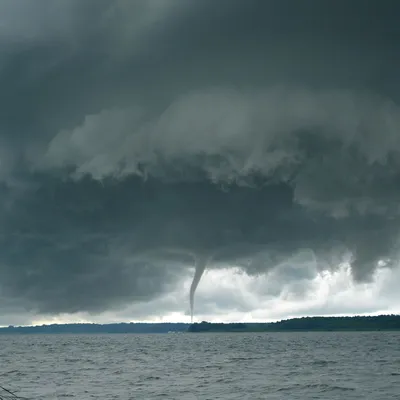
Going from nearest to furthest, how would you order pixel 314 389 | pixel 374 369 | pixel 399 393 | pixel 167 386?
pixel 399 393, pixel 314 389, pixel 167 386, pixel 374 369

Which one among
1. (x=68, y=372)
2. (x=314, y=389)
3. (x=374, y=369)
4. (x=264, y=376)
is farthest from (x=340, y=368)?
(x=68, y=372)

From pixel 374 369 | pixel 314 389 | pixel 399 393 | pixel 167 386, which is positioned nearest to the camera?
pixel 399 393

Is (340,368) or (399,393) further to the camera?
(340,368)

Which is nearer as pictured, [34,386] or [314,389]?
[314,389]

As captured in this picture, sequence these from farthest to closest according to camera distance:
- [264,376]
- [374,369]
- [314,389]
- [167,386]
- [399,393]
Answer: [374,369] < [264,376] < [167,386] < [314,389] < [399,393]

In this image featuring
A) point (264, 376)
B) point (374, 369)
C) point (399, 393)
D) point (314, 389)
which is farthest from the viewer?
point (374, 369)

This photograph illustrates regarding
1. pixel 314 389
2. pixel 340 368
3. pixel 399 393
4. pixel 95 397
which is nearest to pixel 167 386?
pixel 95 397

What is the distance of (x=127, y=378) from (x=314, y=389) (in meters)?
29.4

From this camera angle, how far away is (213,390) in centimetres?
6288

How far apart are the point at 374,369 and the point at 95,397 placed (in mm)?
47332

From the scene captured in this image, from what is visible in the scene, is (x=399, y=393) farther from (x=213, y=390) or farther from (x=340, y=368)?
(x=340, y=368)

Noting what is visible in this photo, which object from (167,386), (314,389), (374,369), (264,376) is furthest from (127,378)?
(374,369)

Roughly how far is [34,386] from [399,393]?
138ft

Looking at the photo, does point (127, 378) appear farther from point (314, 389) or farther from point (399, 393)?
point (399, 393)
